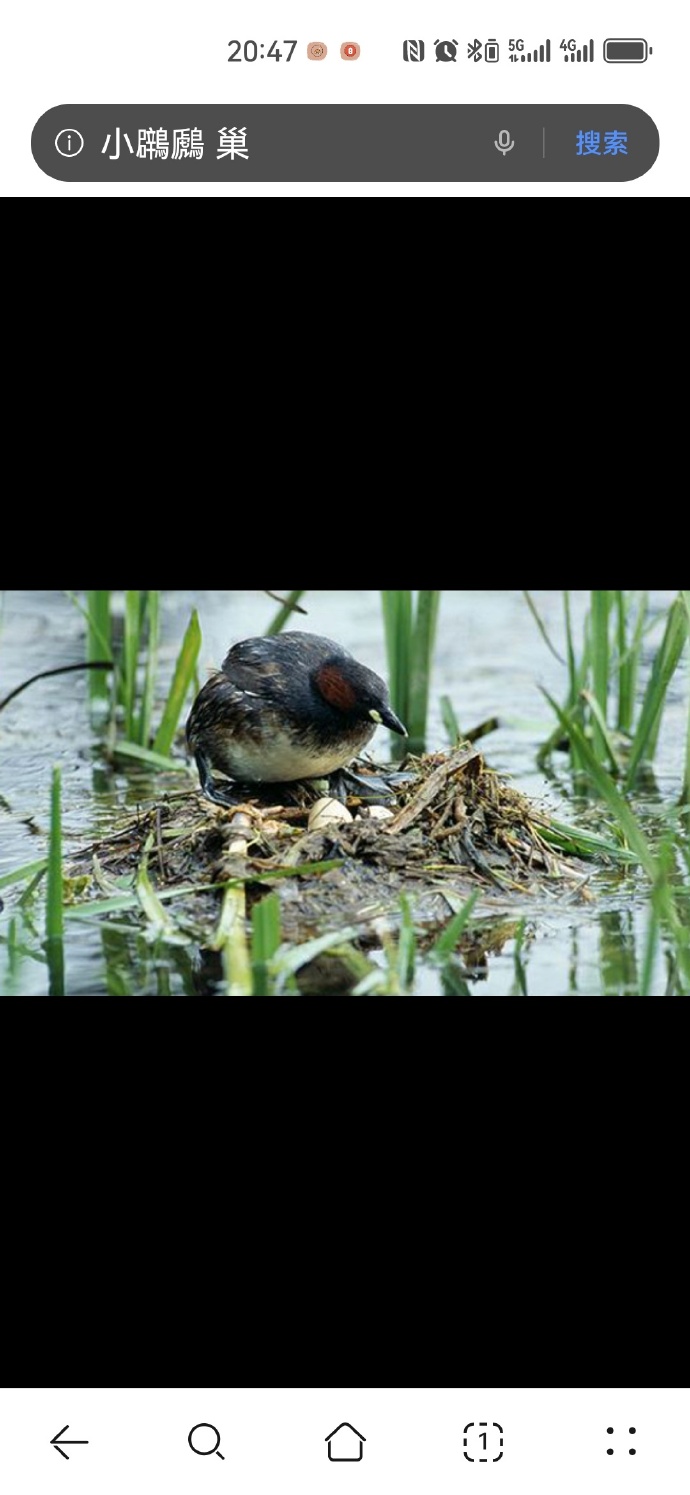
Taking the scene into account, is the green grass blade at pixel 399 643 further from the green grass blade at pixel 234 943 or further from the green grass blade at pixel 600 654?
the green grass blade at pixel 234 943

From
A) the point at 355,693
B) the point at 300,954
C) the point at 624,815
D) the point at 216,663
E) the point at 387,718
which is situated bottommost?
the point at 300,954

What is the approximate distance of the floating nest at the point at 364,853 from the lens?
5.77 metres

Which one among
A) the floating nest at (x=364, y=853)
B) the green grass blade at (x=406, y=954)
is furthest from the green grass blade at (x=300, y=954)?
Answer: the floating nest at (x=364, y=853)

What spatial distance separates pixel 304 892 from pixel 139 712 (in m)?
2.61

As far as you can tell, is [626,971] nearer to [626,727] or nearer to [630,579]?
[630,579]

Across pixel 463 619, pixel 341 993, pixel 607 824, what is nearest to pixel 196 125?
pixel 341 993

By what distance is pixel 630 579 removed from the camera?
4613mm
